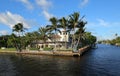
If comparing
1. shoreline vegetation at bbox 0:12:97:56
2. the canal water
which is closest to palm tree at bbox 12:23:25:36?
shoreline vegetation at bbox 0:12:97:56

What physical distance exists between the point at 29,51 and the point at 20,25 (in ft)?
70.0

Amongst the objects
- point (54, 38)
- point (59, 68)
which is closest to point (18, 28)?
point (54, 38)

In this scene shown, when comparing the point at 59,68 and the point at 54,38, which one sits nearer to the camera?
the point at 59,68

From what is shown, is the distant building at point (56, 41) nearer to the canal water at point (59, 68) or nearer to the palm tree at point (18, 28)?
the palm tree at point (18, 28)

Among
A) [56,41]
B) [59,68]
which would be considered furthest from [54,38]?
[59,68]

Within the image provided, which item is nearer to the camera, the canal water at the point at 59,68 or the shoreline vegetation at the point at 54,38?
the canal water at the point at 59,68

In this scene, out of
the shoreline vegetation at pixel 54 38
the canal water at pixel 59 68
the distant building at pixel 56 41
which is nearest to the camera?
the canal water at pixel 59 68

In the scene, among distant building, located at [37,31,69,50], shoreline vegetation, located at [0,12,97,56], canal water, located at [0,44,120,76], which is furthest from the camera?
distant building, located at [37,31,69,50]

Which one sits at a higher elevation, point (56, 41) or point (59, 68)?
point (56, 41)

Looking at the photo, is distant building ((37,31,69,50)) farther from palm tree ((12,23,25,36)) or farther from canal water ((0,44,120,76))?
canal water ((0,44,120,76))

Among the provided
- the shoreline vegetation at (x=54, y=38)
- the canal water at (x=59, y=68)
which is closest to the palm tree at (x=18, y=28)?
the shoreline vegetation at (x=54, y=38)

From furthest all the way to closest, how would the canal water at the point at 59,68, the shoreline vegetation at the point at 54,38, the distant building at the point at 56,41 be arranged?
the distant building at the point at 56,41, the shoreline vegetation at the point at 54,38, the canal water at the point at 59,68

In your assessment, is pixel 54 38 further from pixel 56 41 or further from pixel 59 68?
pixel 59 68

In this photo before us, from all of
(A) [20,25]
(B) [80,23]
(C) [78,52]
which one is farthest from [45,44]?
(C) [78,52]
